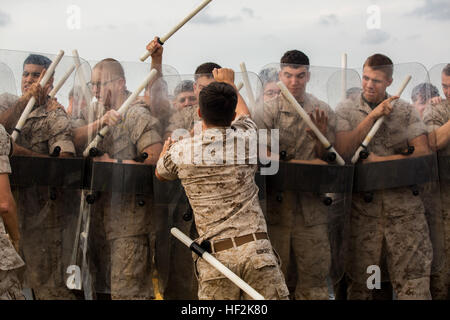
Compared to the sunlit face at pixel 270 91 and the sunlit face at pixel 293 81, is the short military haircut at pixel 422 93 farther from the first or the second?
the sunlit face at pixel 270 91

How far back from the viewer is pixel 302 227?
4.71 m

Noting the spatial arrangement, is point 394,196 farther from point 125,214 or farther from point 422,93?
A: point 125,214

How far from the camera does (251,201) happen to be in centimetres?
358

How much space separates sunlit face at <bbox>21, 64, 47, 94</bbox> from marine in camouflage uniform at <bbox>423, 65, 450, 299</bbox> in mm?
3015

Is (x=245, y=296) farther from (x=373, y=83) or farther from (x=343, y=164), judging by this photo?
(x=373, y=83)

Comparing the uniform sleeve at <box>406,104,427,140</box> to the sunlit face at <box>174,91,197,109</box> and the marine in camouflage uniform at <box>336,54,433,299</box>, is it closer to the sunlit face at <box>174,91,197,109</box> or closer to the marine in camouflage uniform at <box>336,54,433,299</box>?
the marine in camouflage uniform at <box>336,54,433,299</box>

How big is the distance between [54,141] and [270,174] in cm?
164

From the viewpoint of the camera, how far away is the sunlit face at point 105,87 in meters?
4.73

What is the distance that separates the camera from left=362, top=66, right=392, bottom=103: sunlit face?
16.0ft

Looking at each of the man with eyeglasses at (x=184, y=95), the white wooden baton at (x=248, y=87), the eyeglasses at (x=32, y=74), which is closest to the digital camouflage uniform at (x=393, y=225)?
the white wooden baton at (x=248, y=87)

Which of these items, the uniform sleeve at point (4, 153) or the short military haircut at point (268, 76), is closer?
the uniform sleeve at point (4, 153)

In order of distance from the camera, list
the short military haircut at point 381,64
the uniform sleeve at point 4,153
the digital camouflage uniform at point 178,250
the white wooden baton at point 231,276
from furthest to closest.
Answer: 1. the short military haircut at point 381,64
2. the digital camouflage uniform at point 178,250
3. the uniform sleeve at point 4,153
4. the white wooden baton at point 231,276

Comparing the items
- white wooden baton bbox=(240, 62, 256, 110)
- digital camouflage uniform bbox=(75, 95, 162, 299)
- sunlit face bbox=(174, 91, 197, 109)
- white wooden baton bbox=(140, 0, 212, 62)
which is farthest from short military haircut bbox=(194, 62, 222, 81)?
digital camouflage uniform bbox=(75, 95, 162, 299)
